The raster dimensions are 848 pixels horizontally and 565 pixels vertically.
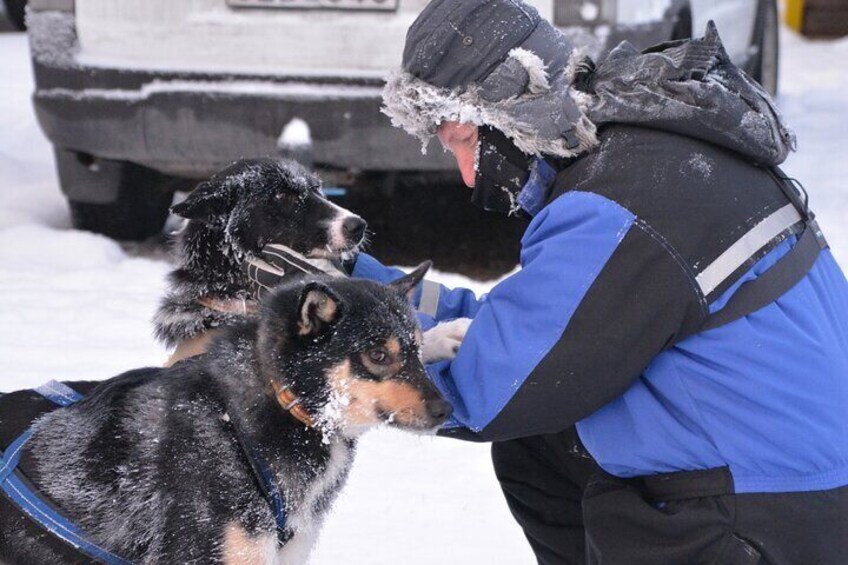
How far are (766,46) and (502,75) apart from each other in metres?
6.35

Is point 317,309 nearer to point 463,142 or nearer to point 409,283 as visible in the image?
point 409,283

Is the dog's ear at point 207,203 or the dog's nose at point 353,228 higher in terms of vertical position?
the dog's ear at point 207,203

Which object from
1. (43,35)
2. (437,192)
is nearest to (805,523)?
(43,35)

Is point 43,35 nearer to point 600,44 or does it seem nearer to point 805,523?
point 600,44

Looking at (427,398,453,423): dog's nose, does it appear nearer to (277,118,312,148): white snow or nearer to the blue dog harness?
the blue dog harness

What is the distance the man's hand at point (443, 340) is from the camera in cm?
291

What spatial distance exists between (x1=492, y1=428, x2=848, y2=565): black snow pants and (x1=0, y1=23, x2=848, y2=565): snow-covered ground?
683mm

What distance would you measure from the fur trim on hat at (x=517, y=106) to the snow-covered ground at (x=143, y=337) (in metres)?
1.32

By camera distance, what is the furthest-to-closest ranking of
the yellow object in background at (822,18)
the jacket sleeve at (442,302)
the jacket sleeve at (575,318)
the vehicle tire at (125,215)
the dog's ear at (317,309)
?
the yellow object in background at (822,18)
the vehicle tire at (125,215)
the jacket sleeve at (442,302)
the dog's ear at (317,309)
the jacket sleeve at (575,318)

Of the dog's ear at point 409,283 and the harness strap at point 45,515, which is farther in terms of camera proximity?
the dog's ear at point 409,283

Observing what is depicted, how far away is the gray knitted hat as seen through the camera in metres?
2.63

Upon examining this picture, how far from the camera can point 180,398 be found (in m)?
2.63

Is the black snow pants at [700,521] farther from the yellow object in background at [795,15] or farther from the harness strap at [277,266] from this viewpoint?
the yellow object in background at [795,15]

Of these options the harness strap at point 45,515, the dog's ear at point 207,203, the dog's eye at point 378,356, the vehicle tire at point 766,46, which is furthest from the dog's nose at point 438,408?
the vehicle tire at point 766,46
